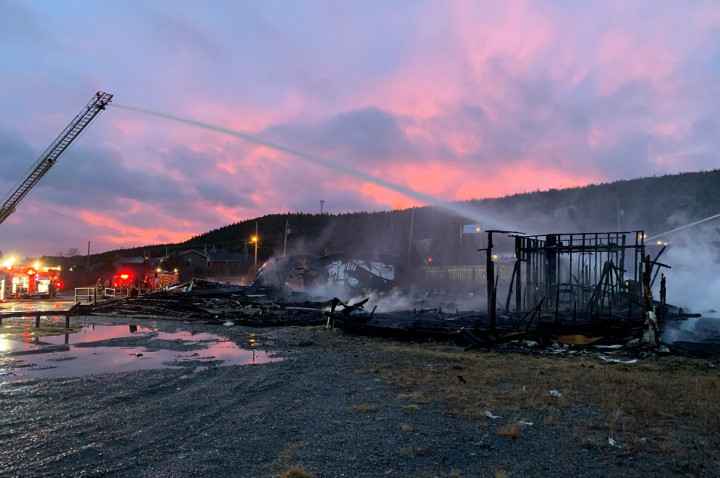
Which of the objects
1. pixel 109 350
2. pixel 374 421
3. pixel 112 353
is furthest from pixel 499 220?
pixel 374 421

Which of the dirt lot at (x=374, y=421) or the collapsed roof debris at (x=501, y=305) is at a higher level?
the collapsed roof debris at (x=501, y=305)

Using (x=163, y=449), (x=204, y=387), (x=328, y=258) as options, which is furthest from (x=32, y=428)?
(x=328, y=258)

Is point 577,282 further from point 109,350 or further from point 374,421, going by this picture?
point 109,350

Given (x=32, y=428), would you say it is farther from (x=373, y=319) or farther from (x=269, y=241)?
(x=269, y=241)

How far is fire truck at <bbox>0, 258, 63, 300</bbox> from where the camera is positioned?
3888 cm

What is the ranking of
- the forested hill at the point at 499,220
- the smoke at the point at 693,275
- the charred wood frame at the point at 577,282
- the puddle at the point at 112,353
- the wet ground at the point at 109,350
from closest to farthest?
1. the puddle at the point at 112,353
2. the wet ground at the point at 109,350
3. the charred wood frame at the point at 577,282
4. the smoke at the point at 693,275
5. the forested hill at the point at 499,220

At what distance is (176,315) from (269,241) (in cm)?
7868

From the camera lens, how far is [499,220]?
266 feet

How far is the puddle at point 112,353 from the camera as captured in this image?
10.8 metres

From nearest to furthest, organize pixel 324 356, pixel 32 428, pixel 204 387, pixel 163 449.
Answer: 1. pixel 163 449
2. pixel 32 428
3. pixel 204 387
4. pixel 324 356

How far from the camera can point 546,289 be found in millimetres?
17531

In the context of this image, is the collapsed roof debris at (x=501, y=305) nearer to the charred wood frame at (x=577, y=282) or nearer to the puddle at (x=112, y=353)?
the charred wood frame at (x=577, y=282)

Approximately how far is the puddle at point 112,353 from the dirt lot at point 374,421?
0.84m

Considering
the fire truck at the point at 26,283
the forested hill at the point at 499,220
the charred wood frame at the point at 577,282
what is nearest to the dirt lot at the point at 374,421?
the charred wood frame at the point at 577,282
